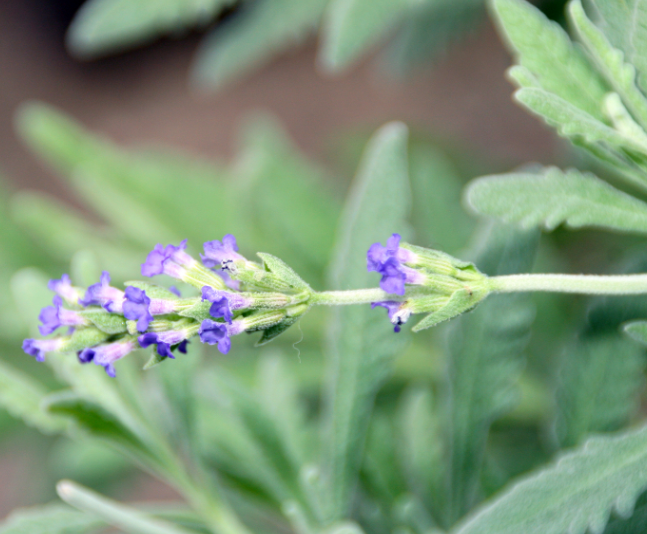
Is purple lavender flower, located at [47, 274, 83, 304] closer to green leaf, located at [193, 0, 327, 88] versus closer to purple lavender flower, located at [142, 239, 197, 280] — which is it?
purple lavender flower, located at [142, 239, 197, 280]

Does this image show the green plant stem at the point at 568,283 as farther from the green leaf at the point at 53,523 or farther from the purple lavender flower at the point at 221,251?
the green leaf at the point at 53,523

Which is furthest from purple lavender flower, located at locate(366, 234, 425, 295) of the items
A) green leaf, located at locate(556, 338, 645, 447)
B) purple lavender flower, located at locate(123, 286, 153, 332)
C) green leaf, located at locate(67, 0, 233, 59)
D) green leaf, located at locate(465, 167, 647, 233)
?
green leaf, located at locate(67, 0, 233, 59)

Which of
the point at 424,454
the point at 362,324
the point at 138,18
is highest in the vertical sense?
the point at 138,18

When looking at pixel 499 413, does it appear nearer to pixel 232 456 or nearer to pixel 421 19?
pixel 232 456

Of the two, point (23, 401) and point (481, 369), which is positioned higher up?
point (23, 401)

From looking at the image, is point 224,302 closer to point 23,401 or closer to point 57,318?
point 57,318

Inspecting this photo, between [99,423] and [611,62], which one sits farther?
[99,423]

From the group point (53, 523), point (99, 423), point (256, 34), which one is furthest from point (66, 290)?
point (256, 34)

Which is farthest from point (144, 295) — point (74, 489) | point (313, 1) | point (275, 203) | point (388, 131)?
point (275, 203)
